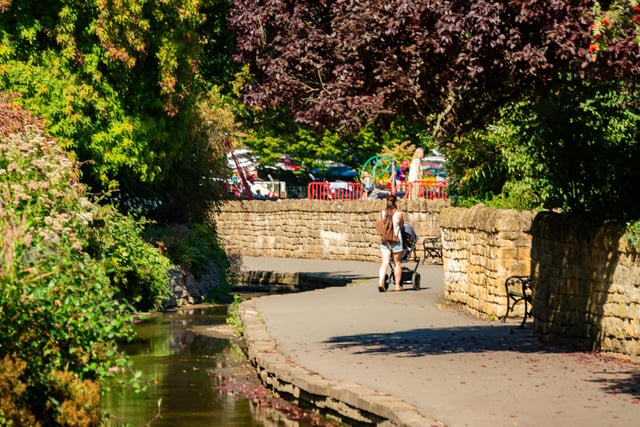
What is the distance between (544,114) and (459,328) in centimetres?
323

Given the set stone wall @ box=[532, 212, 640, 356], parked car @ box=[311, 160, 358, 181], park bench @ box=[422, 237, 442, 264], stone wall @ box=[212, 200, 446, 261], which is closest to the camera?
stone wall @ box=[532, 212, 640, 356]

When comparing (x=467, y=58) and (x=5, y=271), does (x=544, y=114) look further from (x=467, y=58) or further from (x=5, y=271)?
(x=5, y=271)

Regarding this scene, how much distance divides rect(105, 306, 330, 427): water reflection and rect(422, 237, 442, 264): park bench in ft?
41.3

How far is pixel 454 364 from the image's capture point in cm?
1238

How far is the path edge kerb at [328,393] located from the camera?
935cm

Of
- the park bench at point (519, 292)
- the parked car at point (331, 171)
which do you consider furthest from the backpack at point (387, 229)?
the parked car at point (331, 171)

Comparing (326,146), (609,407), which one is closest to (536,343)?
(609,407)

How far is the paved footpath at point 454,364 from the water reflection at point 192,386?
0.64m

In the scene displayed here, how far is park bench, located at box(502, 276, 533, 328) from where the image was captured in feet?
52.1

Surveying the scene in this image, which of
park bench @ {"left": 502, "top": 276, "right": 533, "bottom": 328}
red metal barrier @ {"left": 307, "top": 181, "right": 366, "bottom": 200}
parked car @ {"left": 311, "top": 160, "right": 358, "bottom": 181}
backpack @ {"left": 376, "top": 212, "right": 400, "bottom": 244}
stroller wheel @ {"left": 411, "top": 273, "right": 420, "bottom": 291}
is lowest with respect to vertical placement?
stroller wheel @ {"left": 411, "top": 273, "right": 420, "bottom": 291}

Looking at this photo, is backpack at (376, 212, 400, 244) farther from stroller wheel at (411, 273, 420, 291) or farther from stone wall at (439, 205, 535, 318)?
stone wall at (439, 205, 535, 318)

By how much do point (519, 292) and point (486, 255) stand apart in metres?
0.91

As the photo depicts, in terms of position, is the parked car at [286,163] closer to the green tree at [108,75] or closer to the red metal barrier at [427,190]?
the red metal barrier at [427,190]

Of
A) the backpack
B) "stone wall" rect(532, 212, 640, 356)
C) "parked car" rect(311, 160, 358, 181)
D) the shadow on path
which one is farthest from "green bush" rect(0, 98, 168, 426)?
"parked car" rect(311, 160, 358, 181)
